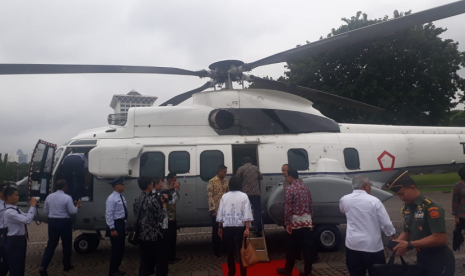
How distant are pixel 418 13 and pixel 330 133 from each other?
3.42m

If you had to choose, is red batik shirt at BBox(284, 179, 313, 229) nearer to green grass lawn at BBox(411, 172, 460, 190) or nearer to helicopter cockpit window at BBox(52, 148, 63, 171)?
helicopter cockpit window at BBox(52, 148, 63, 171)

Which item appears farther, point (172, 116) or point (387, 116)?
point (387, 116)

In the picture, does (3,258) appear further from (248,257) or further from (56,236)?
(248,257)

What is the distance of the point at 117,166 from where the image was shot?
291 inches

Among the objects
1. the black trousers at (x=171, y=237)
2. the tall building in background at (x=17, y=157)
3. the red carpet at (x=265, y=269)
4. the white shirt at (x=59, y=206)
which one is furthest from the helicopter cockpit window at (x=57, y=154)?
the tall building in background at (x=17, y=157)

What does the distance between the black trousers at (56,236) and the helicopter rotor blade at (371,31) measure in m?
4.97

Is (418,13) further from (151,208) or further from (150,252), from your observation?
(150,252)

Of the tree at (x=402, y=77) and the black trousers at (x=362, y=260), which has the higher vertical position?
the tree at (x=402, y=77)

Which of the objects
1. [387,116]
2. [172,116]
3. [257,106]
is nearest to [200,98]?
[172,116]

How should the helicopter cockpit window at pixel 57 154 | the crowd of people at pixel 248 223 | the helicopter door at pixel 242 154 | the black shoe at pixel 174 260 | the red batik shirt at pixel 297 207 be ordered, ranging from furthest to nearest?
the helicopter door at pixel 242 154 → the helicopter cockpit window at pixel 57 154 → the black shoe at pixel 174 260 → the red batik shirt at pixel 297 207 → the crowd of people at pixel 248 223

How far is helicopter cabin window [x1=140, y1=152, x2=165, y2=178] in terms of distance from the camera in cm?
772

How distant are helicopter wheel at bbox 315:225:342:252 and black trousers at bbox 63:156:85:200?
17.0ft

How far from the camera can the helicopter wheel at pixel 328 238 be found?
751cm

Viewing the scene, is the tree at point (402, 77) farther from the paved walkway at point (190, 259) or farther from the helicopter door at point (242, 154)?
the helicopter door at point (242, 154)
